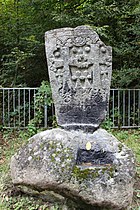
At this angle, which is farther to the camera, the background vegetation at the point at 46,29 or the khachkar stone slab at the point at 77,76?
the background vegetation at the point at 46,29

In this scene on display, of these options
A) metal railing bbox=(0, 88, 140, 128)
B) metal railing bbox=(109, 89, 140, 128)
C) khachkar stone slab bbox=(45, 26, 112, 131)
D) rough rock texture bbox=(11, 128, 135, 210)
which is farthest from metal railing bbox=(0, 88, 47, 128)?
rough rock texture bbox=(11, 128, 135, 210)

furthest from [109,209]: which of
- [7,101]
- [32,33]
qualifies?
[32,33]

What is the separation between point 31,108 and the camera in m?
6.92

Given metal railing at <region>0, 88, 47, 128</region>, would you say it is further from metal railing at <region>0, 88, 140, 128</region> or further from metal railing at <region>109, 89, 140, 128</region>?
metal railing at <region>109, 89, 140, 128</region>

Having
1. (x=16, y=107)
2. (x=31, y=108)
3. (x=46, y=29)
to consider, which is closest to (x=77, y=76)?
(x=31, y=108)

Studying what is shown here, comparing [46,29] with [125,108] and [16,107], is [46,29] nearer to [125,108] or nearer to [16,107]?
[16,107]

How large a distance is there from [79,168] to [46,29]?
17.0 ft

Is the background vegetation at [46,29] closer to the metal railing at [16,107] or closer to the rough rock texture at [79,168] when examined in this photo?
the metal railing at [16,107]

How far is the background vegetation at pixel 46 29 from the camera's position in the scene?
6.84 meters

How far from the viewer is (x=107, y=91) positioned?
3.45m

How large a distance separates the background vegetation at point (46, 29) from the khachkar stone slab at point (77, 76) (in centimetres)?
332

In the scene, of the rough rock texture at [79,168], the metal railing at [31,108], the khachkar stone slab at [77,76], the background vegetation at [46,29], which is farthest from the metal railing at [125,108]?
the rough rock texture at [79,168]

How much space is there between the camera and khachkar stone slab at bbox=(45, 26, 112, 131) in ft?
11.1

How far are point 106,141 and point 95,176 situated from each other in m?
0.58
